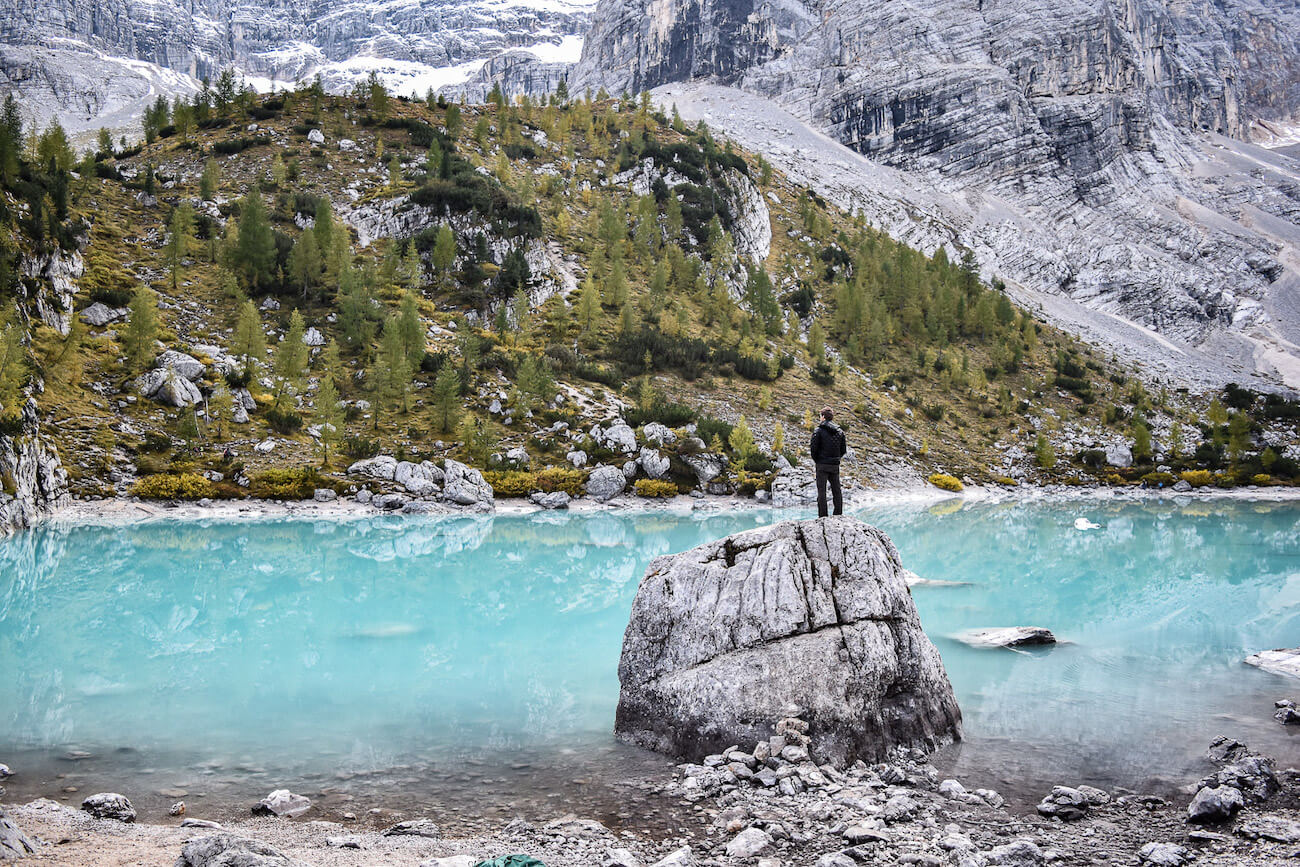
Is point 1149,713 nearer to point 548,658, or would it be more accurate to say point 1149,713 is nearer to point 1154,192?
point 548,658

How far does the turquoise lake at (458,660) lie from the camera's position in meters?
9.79

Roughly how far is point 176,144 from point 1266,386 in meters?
131

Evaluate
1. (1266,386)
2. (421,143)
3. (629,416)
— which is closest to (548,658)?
(629,416)

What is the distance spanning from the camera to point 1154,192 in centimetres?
13300

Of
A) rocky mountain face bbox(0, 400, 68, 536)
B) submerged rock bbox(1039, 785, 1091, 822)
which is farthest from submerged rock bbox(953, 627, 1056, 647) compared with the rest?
rocky mountain face bbox(0, 400, 68, 536)

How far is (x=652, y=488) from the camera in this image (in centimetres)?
4369

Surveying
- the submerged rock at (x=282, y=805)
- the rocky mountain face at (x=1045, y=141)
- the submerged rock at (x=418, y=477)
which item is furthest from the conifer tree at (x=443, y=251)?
the rocky mountain face at (x=1045, y=141)

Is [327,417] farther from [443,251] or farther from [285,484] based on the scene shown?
[443,251]

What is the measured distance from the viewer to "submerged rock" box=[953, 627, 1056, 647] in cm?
1655

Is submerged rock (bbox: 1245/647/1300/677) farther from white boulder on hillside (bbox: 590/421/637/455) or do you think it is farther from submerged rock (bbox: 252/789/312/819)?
white boulder on hillside (bbox: 590/421/637/455)

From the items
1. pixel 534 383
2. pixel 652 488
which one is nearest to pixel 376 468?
pixel 534 383

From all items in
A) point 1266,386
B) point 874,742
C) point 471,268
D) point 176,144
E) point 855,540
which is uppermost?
point 176,144

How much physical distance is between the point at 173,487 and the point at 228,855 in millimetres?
35450

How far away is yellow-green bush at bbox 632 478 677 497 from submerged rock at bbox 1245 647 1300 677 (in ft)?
101
